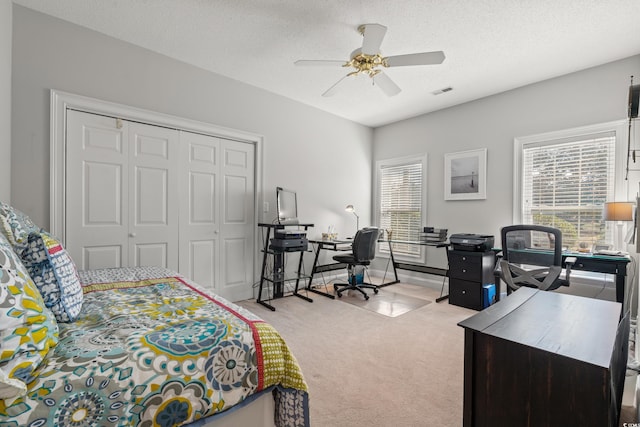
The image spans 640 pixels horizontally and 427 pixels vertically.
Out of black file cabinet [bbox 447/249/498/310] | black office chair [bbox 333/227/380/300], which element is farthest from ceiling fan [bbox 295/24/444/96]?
black file cabinet [bbox 447/249/498/310]

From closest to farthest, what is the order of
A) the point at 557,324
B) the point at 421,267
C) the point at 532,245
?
the point at 557,324 → the point at 532,245 → the point at 421,267

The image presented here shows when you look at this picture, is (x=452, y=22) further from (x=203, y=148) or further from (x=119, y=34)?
(x=119, y=34)

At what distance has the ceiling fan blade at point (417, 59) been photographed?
2.35m

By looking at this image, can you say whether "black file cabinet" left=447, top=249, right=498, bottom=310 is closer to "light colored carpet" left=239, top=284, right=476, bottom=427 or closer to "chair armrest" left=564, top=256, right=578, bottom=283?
"light colored carpet" left=239, top=284, right=476, bottom=427

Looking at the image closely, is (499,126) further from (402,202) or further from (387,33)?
(387,33)

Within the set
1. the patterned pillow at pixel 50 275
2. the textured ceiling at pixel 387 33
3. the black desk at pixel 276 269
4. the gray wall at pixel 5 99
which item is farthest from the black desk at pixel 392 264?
the gray wall at pixel 5 99

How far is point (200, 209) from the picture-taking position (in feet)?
11.2

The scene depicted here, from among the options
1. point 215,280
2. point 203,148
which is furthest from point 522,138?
point 215,280

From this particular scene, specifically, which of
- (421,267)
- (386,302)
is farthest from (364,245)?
(421,267)

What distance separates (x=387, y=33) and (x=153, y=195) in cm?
282

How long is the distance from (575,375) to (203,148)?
3.57m

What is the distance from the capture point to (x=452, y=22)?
8.15ft

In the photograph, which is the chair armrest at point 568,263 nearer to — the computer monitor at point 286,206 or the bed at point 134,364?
the bed at point 134,364

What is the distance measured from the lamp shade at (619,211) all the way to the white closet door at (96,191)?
468cm
